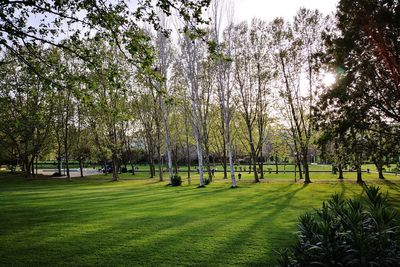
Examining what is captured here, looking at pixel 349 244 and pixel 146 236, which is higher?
pixel 349 244

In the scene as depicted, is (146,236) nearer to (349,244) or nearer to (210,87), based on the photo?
(349,244)

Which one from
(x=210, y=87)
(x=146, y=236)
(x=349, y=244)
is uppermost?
(x=210, y=87)

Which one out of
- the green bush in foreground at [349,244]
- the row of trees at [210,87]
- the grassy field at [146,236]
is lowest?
the grassy field at [146,236]

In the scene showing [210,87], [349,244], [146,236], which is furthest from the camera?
[210,87]

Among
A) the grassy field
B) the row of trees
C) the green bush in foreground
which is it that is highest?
the row of trees

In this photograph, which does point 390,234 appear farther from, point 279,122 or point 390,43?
point 279,122

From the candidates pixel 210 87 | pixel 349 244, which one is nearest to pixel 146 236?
pixel 349 244

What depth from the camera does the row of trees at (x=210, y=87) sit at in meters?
10.2

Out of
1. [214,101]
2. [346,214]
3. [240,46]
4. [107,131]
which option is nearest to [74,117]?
[107,131]

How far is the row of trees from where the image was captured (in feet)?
33.4

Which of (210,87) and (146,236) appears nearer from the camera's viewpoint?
(146,236)

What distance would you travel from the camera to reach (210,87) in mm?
38406

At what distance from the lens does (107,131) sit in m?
45.6

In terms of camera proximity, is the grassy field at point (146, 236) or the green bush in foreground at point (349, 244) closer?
the green bush in foreground at point (349, 244)
